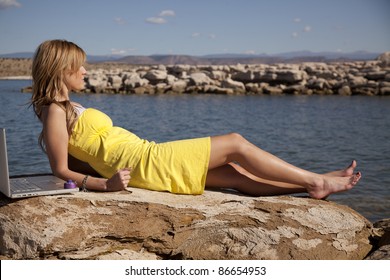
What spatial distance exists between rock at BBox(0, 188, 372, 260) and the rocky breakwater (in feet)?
82.4

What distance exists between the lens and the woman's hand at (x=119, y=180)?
Result: 340cm

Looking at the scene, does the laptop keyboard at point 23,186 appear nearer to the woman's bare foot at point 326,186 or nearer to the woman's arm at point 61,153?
the woman's arm at point 61,153

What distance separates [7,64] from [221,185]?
45.3 metres

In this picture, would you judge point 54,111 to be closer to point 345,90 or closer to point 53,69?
point 53,69

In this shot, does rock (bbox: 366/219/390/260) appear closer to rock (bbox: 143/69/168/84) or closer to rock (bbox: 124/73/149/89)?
rock (bbox: 124/73/149/89)

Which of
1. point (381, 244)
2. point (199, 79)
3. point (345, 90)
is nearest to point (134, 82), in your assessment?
point (199, 79)

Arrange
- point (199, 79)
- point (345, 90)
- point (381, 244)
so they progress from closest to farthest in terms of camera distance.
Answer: point (381, 244)
point (345, 90)
point (199, 79)

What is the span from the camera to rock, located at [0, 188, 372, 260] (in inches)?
129

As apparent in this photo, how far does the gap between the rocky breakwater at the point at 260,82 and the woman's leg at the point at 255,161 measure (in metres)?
24.9

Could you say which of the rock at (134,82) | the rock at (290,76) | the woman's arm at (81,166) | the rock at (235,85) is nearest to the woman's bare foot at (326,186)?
the woman's arm at (81,166)

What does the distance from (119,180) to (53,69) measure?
0.82 meters

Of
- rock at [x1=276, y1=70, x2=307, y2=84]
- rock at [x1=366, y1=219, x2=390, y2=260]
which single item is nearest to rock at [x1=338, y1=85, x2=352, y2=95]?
rock at [x1=276, y1=70, x2=307, y2=84]

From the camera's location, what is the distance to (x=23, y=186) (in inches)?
136

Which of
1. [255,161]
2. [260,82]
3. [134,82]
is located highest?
[255,161]
